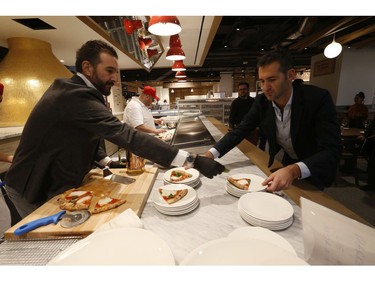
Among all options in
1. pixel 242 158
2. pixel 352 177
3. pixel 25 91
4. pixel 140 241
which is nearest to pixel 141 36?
pixel 25 91

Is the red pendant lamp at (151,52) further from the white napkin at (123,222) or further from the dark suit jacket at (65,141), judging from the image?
the white napkin at (123,222)

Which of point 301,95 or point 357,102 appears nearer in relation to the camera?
point 301,95

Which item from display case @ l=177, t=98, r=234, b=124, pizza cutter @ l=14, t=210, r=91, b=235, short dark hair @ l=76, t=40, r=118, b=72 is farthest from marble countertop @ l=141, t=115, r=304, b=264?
display case @ l=177, t=98, r=234, b=124

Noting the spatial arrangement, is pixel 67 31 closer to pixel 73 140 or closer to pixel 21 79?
pixel 21 79

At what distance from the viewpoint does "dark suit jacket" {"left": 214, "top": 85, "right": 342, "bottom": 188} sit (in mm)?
1289

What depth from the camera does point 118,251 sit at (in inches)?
25.2

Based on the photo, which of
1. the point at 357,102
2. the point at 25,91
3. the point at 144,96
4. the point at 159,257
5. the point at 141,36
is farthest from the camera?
the point at 357,102

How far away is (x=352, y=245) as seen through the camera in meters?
0.47

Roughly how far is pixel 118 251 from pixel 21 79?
13.4 ft

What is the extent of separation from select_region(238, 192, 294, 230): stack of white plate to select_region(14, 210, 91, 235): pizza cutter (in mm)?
711
